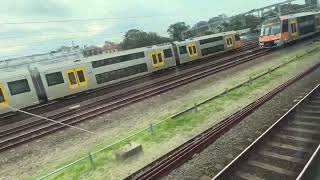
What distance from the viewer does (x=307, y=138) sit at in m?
10.3

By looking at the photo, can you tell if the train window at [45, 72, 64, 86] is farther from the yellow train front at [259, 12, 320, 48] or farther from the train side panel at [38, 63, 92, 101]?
the yellow train front at [259, 12, 320, 48]

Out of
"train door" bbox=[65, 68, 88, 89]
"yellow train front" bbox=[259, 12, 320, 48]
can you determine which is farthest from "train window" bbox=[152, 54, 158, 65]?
"yellow train front" bbox=[259, 12, 320, 48]

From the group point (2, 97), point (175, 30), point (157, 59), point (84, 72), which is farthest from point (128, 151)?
point (175, 30)

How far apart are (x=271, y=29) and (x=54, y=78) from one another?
26.3m

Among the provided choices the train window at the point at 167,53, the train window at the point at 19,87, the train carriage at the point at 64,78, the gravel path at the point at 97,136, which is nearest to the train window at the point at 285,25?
the train window at the point at 167,53

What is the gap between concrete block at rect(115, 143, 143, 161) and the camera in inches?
420

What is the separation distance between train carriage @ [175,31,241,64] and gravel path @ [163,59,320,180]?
20.7 metres

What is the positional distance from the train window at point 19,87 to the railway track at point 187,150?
51.2 ft

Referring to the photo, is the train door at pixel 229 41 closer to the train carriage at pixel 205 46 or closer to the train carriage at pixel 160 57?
the train carriage at pixel 205 46

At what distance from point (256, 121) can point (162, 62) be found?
21.6 meters

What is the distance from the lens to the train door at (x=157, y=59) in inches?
1267

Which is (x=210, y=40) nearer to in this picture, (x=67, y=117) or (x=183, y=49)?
(x=183, y=49)

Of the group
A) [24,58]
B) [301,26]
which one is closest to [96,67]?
[24,58]

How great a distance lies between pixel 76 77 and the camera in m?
25.0
